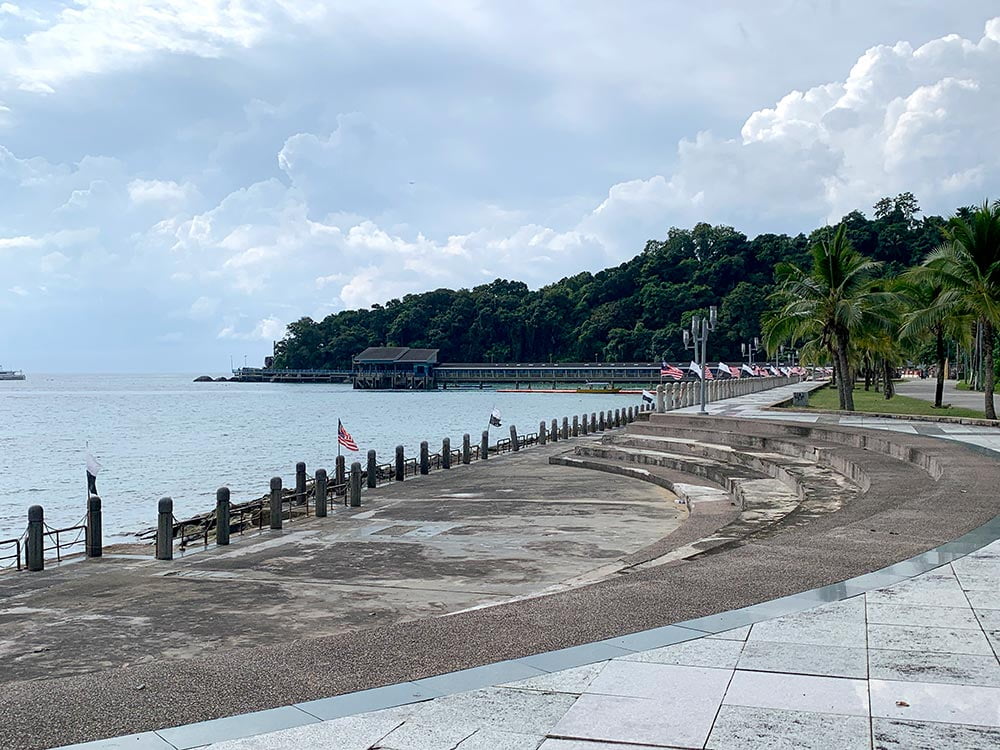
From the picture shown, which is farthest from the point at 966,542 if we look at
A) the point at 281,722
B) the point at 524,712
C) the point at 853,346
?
the point at 853,346

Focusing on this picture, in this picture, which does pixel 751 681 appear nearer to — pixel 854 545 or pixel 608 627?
pixel 608 627

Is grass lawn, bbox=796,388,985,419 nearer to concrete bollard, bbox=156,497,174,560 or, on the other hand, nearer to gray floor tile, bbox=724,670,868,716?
concrete bollard, bbox=156,497,174,560

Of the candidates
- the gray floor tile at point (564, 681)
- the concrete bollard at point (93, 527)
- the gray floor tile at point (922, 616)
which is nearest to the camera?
the gray floor tile at point (564, 681)

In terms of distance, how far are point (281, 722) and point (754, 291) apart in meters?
131

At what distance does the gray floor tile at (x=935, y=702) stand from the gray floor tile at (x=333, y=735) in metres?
2.39

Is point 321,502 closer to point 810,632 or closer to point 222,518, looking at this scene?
point 222,518

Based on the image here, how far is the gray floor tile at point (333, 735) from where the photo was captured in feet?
13.8

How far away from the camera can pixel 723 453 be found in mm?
20719

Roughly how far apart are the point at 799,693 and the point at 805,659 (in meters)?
0.58

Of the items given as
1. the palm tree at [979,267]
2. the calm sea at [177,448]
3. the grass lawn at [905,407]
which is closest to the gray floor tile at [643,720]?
the calm sea at [177,448]

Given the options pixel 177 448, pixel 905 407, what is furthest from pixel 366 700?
pixel 177 448

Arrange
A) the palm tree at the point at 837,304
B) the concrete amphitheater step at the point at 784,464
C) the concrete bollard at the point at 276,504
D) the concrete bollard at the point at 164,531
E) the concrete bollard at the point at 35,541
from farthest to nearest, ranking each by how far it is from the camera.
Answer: the palm tree at the point at 837,304 < the concrete bollard at the point at 276,504 < the concrete bollard at the point at 164,531 < the concrete bollard at the point at 35,541 < the concrete amphitheater step at the point at 784,464

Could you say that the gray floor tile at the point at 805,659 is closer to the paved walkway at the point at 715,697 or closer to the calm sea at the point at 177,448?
the paved walkway at the point at 715,697

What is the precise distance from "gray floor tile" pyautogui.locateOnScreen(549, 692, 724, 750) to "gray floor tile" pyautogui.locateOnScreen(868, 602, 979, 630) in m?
2.04
